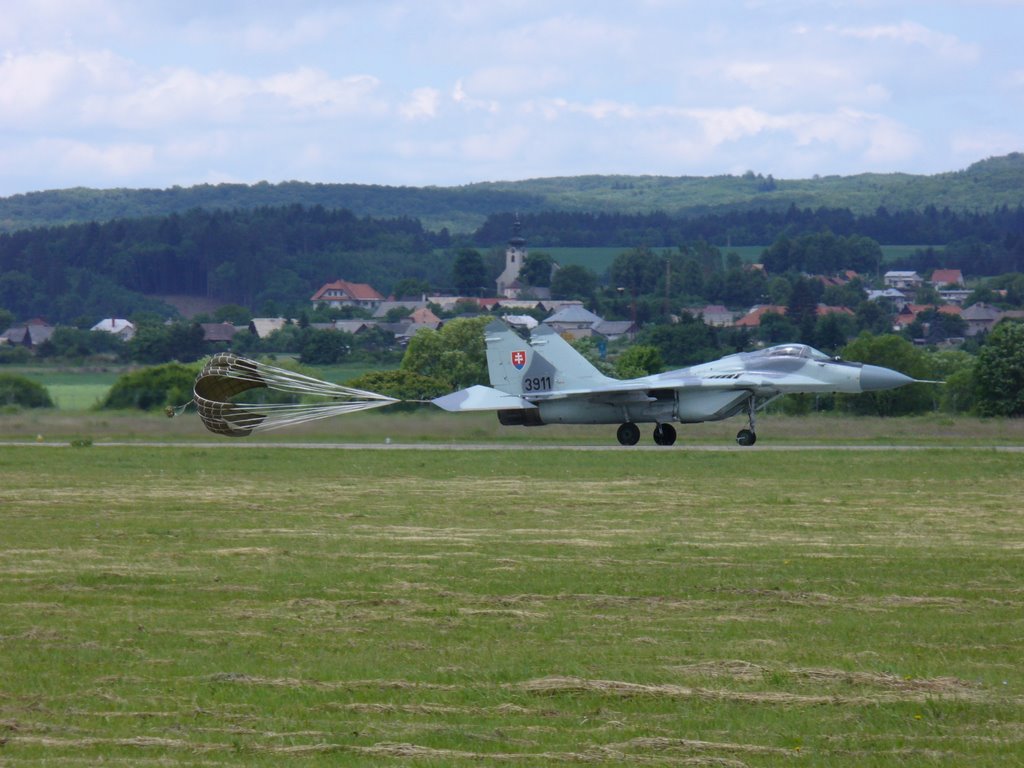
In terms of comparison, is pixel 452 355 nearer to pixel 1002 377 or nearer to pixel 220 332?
pixel 1002 377

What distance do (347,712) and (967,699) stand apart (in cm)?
372

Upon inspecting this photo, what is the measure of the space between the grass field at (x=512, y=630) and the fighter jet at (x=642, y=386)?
34.8 ft

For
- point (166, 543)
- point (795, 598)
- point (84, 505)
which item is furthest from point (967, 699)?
A: point (84, 505)

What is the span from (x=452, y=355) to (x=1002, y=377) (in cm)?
2096

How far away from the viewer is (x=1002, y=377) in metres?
45.2

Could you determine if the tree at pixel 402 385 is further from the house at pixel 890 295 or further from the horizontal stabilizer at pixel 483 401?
the house at pixel 890 295

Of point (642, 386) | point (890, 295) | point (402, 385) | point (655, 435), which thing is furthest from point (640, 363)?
point (890, 295)

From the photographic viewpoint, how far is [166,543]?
583 inches

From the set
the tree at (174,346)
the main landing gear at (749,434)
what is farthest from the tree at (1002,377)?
the tree at (174,346)

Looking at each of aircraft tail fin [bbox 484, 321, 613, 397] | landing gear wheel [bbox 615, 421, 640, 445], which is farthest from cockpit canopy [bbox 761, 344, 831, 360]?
aircraft tail fin [bbox 484, 321, 613, 397]

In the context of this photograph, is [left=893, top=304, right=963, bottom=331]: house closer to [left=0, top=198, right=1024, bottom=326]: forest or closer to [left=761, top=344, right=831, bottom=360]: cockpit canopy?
[left=0, top=198, right=1024, bottom=326]: forest

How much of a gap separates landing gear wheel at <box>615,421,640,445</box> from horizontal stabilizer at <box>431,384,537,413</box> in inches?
88.6

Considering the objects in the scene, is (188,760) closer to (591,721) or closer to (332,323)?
(591,721)

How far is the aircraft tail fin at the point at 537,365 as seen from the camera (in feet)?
106
